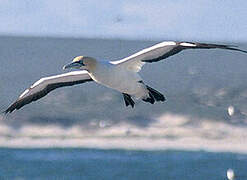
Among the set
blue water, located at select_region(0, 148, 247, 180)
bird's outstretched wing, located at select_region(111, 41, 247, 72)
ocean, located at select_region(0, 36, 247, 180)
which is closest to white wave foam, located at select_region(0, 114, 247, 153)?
ocean, located at select_region(0, 36, 247, 180)

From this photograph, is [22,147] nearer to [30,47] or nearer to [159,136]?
[159,136]

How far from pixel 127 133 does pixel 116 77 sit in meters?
5.46

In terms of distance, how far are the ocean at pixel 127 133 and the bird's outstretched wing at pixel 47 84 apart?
293 centimetres

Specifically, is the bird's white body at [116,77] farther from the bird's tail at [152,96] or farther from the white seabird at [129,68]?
the bird's tail at [152,96]

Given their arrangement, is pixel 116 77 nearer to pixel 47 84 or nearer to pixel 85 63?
pixel 85 63

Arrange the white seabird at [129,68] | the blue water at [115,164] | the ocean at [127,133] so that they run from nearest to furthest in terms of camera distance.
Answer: the white seabird at [129,68] → the blue water at [115,164] → the ocean at [127,133]

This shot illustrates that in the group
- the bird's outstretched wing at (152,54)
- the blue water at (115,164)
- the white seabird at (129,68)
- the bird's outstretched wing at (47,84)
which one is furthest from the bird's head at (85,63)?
the blue water at (115,164)

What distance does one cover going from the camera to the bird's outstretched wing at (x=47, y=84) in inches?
382

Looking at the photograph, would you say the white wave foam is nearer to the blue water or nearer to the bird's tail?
the blue water

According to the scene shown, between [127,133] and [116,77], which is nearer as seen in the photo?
[116,77]

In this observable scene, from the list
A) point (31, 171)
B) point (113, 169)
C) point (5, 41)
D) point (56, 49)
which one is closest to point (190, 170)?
point (113, 169)

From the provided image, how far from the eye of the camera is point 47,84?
9.78 m

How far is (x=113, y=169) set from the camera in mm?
12992

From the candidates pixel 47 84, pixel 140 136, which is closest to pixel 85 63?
pixel 47 84
